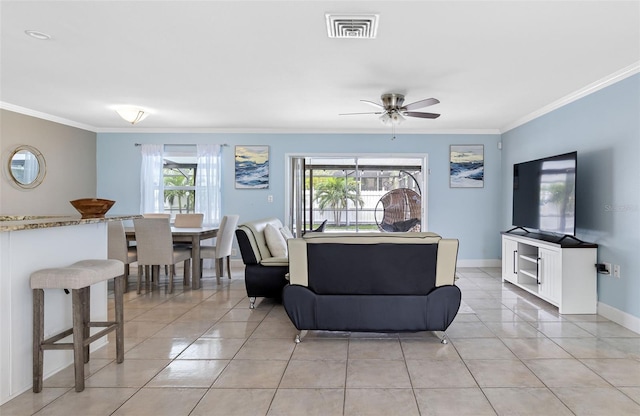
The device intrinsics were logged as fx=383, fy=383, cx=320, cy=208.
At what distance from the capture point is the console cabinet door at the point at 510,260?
15.6ft

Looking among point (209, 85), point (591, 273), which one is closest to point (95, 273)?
point (209, 85)

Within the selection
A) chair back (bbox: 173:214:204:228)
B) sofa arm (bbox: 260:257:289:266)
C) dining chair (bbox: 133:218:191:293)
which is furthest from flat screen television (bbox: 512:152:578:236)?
chair back (bbox: 173:214:204:228)

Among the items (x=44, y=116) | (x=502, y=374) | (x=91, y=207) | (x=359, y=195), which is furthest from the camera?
(x=359, y=195)

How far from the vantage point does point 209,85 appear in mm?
3984

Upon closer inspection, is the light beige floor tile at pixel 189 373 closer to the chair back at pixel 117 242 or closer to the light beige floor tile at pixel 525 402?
the light beige floor tile at pixel 525 402

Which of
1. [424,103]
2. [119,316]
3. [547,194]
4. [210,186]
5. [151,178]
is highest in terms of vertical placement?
[424,103]

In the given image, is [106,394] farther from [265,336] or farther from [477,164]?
[477,164]

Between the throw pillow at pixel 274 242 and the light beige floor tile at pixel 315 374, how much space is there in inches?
67.2

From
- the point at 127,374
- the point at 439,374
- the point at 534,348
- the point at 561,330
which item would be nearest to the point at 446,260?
the point at 439,374

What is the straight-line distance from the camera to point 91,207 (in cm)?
273

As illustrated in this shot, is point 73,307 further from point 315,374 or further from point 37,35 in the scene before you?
point 37,35

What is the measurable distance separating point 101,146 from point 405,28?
5.80 metres

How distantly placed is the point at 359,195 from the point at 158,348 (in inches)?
197

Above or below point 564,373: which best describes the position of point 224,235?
above
